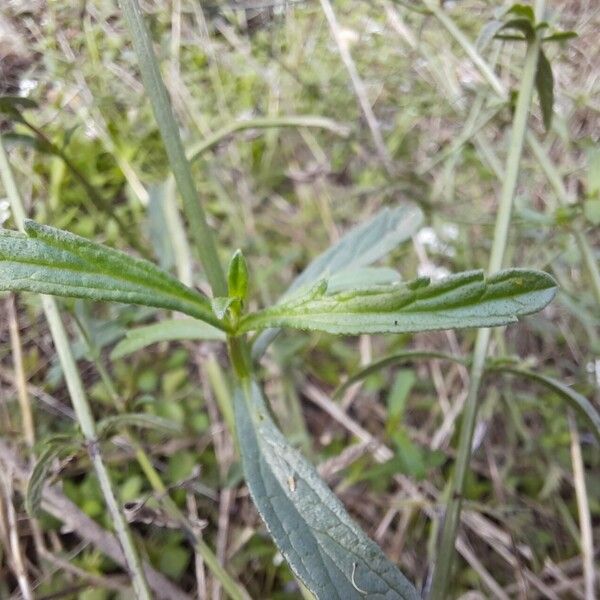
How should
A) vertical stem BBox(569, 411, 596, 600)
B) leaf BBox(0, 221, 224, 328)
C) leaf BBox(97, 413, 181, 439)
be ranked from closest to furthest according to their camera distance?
leaf BBox(0, 221, 224, 328)
leaf BBox(97, 413, 181, 439)
vertical stem BBox(569, 411, 596, 600)

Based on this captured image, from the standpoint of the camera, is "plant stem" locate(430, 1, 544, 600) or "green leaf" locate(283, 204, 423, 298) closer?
"plant stem" locate(430, 1, 544, 600)

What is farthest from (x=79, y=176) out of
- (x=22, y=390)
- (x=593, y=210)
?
(x=593, y=210)

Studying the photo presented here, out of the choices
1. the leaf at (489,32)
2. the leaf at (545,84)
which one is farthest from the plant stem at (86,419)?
the leaf at (545,84)

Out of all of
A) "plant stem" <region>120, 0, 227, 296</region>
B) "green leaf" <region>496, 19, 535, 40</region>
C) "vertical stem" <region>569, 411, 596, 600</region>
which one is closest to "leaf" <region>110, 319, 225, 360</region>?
"plant stem" <region>120, 0, 227, 296</region>

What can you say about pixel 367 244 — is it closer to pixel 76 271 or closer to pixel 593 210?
pixel 593 210

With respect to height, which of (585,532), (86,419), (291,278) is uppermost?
(86,419)

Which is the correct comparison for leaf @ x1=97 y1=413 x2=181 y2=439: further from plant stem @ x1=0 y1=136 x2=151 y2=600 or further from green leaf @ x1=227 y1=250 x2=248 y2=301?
green leaf @ x1=227 y1=250 x2=248 y2=301
